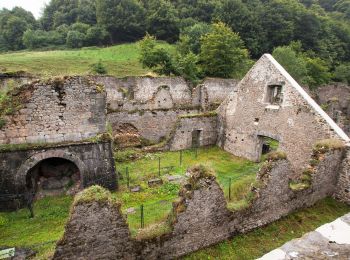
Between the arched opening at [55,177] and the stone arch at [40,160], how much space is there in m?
0.81

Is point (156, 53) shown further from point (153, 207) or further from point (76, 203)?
point (76, 203)

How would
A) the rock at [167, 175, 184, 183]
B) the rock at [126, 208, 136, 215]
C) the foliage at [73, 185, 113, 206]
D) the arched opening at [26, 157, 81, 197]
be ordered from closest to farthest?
the foliage at [73, 185, 113, 206]
the rock at [126, 208, 136, 215]
the arched opening at [26, 157, 81, 197]
the rock at [167, 175, 184, 183]

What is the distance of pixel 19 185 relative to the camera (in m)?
10.7

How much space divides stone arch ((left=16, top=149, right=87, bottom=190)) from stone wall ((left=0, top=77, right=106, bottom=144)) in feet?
1.75

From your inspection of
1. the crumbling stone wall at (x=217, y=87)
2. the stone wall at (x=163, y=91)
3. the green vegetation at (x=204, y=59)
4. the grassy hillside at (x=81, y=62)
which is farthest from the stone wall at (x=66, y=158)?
the grassy hillside at (x=81, y=62)

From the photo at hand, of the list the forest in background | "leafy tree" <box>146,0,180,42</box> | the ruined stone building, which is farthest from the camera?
"leafy tree" <box>146,0,180,42</box>

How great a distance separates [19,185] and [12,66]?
30.1 metres

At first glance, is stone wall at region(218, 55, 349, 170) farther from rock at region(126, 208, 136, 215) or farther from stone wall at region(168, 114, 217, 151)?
rock at region(126, 208, 136, 215)

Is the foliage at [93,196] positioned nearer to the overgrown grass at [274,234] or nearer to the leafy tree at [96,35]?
the overgrown grass at [274,234]

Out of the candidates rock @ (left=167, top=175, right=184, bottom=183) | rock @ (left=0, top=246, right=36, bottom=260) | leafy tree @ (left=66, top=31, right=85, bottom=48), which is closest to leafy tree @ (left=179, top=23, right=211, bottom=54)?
leafy tree @ (left=66, top=31, right=85, bottom=48)

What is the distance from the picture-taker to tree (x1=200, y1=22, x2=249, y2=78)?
110 ft

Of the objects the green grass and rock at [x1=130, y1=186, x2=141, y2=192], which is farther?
rock at [x1=130, y1=186, x2=141, y2=192]

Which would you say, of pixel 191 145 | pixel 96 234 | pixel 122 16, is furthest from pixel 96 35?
pixel 96 234

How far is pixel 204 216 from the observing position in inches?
307
